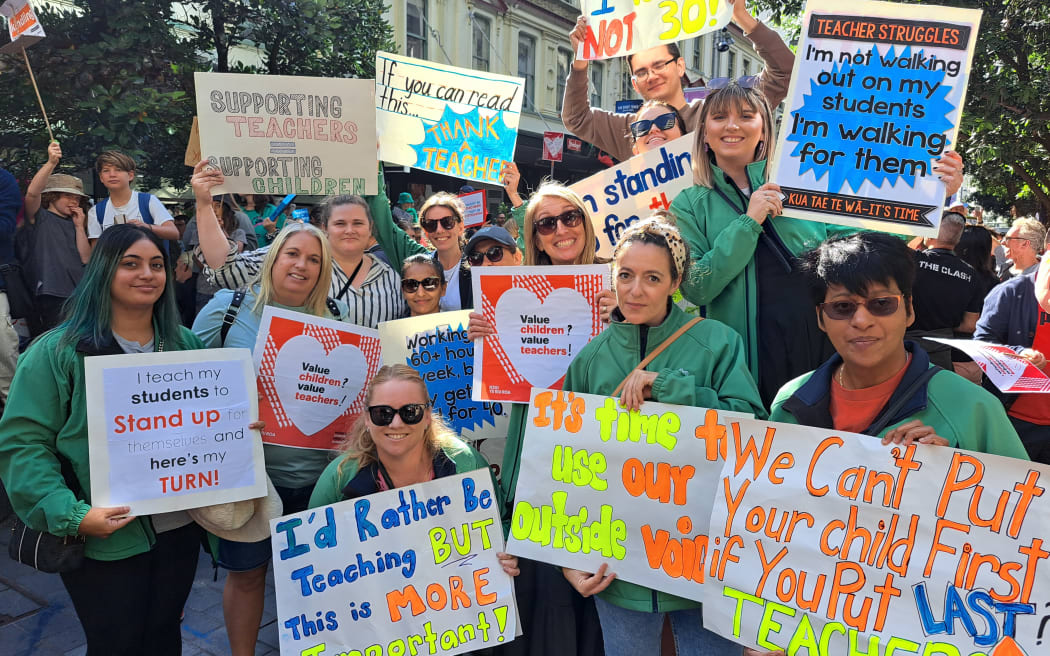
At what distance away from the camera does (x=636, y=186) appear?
3.99m

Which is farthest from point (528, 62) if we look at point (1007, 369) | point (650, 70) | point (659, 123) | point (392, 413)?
point (392, 413)

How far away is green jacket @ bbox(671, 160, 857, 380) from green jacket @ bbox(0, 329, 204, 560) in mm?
2197

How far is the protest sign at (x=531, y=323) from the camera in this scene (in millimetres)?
3072

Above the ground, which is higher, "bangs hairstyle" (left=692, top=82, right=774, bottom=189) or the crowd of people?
"bangs hairstyle" (left=692, top=82, right=774, bottom=189)

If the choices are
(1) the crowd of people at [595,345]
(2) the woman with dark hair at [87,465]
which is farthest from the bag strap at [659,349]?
(2) the woman with dark hair at [87,465]

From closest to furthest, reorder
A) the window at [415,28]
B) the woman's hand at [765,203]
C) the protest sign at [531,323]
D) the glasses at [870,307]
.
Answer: the glasses at [870,307] < the woman's hand at [765,203] < the protest sign at [531,323] < the window at [415,28]

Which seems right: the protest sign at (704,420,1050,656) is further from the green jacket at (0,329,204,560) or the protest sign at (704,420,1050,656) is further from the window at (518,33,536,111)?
the window at (518,33,536,111)

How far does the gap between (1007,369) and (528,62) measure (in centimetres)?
2482

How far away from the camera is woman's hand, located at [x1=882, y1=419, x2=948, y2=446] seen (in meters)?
1.90

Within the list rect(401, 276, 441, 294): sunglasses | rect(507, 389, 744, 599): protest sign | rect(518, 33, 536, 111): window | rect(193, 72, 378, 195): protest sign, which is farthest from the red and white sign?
rect(507, 389, 744, 599): protest sign

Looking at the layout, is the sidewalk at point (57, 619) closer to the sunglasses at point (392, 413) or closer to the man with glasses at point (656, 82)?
the sunglasses at point (392, 413)

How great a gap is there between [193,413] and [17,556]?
74 cm

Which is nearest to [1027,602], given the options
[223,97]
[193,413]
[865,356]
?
[865,356]

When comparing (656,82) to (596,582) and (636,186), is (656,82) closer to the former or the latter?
(636,186)
